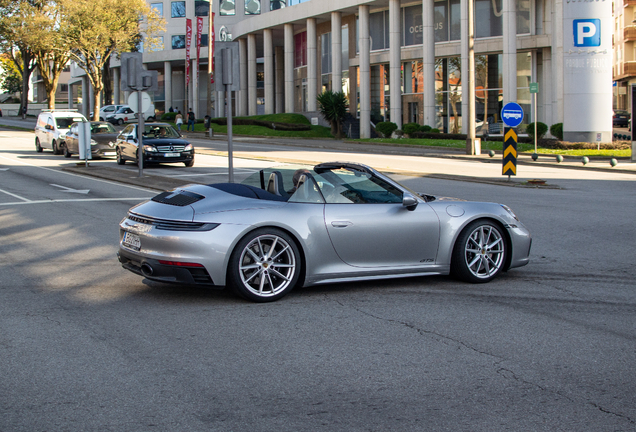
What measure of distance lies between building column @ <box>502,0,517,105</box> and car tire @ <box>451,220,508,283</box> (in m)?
33.5

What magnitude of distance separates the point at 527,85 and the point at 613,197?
27.9 meters

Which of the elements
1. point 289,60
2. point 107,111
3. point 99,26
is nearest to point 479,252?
point 99,26

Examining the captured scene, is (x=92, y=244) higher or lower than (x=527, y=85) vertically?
lower

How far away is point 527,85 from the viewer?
142 feet

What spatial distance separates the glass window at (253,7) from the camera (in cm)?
7875

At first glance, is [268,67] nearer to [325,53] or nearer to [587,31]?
[325,53]

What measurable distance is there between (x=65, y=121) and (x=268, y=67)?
100ft

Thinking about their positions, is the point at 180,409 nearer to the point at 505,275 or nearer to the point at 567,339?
the point at 567,339

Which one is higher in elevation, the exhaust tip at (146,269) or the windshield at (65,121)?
the windshield at (65,121)

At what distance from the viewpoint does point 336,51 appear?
5188cm

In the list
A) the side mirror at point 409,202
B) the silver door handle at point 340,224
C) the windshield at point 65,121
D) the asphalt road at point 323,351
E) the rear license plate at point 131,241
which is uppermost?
the windshield at point 65,121

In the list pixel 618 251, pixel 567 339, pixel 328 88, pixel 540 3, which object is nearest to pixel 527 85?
pixel 540 3

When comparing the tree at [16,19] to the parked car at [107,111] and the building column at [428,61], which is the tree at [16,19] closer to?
the parked car at [107,111]

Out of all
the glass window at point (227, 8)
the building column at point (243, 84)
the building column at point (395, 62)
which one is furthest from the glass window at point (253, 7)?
the building column at point (395, 62)
